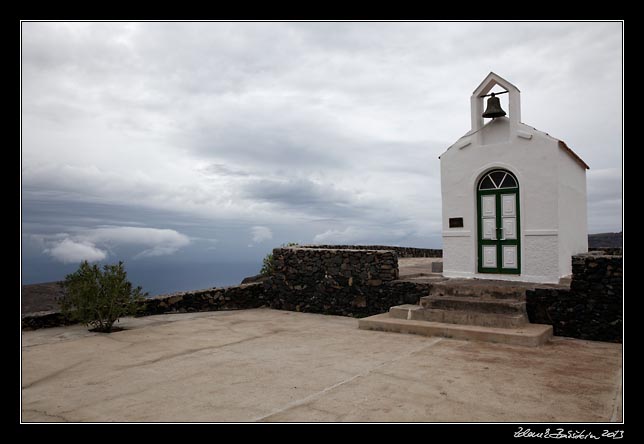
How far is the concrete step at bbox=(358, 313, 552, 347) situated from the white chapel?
221cm

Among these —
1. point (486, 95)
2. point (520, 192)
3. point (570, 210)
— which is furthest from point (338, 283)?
point (486, 95)

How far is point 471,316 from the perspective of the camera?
27.8 feet

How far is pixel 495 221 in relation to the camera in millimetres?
10391

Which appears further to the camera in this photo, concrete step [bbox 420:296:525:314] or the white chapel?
the white chapel

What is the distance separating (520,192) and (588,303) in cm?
283

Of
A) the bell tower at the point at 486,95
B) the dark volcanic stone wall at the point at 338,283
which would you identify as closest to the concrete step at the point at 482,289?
the dark volcanic stone wall at the point at 338,283

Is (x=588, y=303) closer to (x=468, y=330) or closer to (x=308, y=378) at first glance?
(x=468, y=330)

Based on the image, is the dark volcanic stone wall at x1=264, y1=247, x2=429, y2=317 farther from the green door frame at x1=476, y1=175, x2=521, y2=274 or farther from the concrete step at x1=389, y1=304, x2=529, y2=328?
the green door frame at x1=476, y1=175, x2=521, y2=274

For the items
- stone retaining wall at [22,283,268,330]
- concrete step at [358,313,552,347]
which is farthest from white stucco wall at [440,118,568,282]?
stone retaining wall at [22,283,268,330]

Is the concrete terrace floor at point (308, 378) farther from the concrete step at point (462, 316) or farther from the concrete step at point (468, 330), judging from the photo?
the concrete step at point (462, 316)

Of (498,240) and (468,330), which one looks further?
(498,240)

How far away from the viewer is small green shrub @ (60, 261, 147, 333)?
354 inches

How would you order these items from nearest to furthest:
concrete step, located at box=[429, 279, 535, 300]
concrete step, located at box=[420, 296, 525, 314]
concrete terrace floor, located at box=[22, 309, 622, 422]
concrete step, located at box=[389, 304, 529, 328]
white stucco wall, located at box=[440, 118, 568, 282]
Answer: concrete terrace floor, located at box=[22, 309, 622, 422] < concrete step, located at box=[389, 304, 529, 328] < concrete step, located at box=[420, 296, 525, 314] < concrete step, located at box=[429, 279, 535, 300] < white stucco wall, located at box=[440, 118, 568, 282]

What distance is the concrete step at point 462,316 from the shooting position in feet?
26.8
